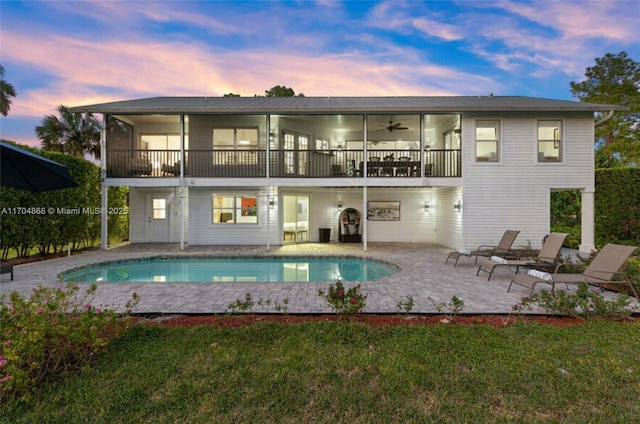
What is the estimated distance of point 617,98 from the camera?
19578 millimetres

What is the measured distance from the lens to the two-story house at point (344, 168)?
36.1ft

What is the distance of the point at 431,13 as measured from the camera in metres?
12.3

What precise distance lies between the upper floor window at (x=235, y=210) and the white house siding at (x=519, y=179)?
8.59 meters

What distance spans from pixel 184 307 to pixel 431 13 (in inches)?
548

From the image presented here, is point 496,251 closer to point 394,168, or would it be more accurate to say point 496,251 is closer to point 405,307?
point 394,168

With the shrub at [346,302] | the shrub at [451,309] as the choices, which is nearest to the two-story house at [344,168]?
the shrub at [451,309]

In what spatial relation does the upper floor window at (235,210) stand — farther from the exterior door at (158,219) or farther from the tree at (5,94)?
the tree at (5,94)

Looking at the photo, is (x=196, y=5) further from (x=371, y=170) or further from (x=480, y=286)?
(x=480, y=286)

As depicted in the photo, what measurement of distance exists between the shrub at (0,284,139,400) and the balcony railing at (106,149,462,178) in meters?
8.91

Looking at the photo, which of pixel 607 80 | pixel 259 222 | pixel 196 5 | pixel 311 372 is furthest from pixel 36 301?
pixel 607 80

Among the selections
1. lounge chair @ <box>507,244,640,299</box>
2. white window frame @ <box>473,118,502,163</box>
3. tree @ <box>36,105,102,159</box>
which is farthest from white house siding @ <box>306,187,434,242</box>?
tree @ <box>36,105,102,159</box>

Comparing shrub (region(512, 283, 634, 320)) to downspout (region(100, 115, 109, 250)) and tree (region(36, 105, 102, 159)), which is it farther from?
tree (region(36, 105, 102, 159))

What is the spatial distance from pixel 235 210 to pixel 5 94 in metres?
17.1

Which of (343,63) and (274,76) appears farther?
(274,76)
